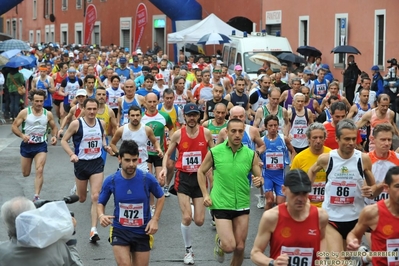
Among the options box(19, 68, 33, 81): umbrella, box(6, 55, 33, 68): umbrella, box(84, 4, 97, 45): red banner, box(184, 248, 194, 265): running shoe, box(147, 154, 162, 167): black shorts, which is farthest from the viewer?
box(84, 4, 97, 45): red banner

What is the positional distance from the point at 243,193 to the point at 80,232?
10.6 feet

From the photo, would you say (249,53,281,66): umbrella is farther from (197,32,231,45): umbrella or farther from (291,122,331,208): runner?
(291,122,331,208): runner

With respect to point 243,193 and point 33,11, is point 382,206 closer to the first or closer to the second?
point 243,193

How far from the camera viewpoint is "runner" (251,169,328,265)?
6.57 m

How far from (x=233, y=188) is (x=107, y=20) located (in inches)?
1848

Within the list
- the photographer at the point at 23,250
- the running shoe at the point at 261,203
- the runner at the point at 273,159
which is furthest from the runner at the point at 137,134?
the photographer at the point at 23,250

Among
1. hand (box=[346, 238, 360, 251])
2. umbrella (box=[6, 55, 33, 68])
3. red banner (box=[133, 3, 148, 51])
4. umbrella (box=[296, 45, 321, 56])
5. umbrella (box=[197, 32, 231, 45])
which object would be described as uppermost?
red banner (box=[133, 3, 148, 51])

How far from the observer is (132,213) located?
27.5ft

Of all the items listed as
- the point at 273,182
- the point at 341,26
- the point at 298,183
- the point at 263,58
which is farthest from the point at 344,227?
the point at 341,26

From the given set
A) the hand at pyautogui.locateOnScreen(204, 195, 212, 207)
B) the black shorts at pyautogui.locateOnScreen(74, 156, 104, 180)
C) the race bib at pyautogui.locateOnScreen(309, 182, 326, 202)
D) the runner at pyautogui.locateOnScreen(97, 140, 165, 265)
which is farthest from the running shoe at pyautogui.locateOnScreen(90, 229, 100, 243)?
the race bib at pyautogui.locateOnScreen(309, 182, 326, 202)

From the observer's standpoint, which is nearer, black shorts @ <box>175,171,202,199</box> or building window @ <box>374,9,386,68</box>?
black shorts @ <box>175,171,202,199</box>

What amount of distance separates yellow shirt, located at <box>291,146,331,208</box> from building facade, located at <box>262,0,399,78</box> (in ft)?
66.7

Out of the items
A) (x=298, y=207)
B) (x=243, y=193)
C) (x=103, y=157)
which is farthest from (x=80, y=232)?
(x=298, y=207)

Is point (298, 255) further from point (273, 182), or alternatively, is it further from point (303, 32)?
point (303, 32)
